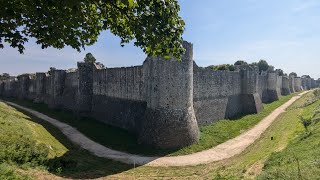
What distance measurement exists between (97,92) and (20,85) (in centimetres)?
2967

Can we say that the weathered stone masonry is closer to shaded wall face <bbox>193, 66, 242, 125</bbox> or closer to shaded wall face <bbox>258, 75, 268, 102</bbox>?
shaded wall face <bbox>193, 66, 242, 125</bbox>

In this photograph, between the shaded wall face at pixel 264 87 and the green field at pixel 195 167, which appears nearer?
the green field at pixel 195 167

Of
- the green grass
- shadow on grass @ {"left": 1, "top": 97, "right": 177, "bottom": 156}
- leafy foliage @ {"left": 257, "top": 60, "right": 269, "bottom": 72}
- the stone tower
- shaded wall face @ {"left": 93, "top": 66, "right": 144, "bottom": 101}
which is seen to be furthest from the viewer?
leafy foliage @ {"left": 257, "top": 60, "right": 269, "bottom": 72}

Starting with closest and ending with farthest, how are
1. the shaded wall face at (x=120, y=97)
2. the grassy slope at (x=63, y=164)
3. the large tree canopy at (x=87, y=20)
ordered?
the large tree canopy at (x=87, y=20) → the grassy slope at (x=63, y=164) → the shaded wall face at (x=120, y=97)

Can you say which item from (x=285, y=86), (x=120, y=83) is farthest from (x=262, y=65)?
(x=120, y=83)

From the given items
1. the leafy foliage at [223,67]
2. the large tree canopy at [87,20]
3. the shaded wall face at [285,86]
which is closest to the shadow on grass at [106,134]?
the large tree canopy at [87,20]

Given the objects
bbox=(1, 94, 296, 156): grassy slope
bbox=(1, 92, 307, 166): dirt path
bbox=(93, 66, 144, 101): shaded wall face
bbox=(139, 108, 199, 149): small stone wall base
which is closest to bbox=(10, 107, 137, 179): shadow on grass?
bbox=(1, 92, 307, 166): dirt path

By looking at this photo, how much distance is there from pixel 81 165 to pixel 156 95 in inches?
284

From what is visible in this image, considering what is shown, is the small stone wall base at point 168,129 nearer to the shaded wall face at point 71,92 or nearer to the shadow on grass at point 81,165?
the shadow on grass at point 81,165

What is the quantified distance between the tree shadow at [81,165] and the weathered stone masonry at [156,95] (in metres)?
3.83

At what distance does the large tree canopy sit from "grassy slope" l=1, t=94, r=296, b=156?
13.2m

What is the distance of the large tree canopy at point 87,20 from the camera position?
25.2 ft

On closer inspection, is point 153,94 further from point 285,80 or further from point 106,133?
point 285,80

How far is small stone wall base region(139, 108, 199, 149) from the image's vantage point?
21516 millimetres
